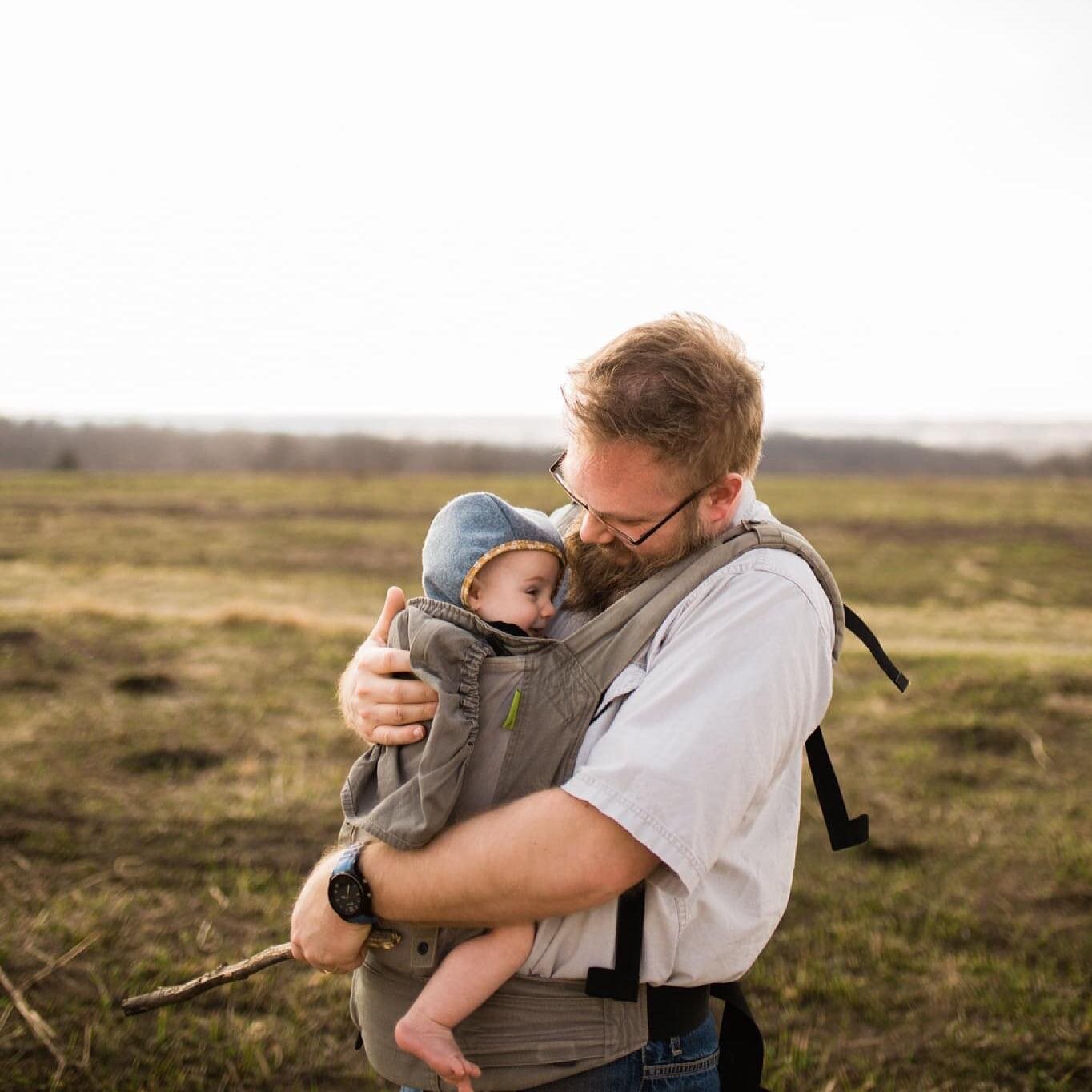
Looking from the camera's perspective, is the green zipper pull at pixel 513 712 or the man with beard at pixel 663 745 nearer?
the man with beard at pixel 663 745

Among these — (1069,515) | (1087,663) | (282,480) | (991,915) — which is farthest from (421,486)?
(991,915)

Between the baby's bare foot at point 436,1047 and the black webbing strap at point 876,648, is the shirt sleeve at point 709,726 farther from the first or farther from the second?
the baby's bare foot at point 436,1047

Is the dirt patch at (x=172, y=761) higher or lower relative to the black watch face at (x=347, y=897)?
lower

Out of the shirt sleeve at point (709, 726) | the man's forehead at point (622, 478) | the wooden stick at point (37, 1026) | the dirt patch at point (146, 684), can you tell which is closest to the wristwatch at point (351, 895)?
the shirt sleeve at point (709, 726)

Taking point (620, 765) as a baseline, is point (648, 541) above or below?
above

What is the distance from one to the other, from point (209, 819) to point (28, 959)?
185cm

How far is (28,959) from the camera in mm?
4605

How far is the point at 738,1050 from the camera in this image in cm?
259

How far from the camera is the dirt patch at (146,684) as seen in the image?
934 centimetres

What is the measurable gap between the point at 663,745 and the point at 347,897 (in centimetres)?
77

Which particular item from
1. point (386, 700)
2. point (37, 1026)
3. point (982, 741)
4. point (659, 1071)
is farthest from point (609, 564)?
point (982, 741)

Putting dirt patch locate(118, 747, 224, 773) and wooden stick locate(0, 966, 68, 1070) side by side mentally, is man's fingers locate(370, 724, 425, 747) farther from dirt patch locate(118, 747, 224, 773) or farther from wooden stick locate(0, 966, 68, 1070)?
dirt patch locate(118, 747, 224, 773)

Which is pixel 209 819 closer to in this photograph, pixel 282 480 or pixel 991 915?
pixel 991 915

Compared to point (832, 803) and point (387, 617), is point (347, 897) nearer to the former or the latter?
point (387, 617)
